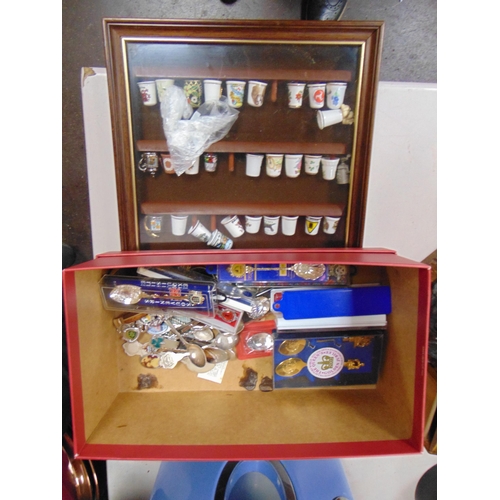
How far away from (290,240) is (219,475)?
2.09 feet

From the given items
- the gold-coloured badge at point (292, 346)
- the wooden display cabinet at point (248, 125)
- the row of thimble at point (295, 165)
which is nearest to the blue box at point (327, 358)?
the gold-coloured badge at point (292, 346)

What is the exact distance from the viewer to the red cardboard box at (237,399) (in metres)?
0.64

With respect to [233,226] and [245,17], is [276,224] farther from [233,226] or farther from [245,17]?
[245,17]

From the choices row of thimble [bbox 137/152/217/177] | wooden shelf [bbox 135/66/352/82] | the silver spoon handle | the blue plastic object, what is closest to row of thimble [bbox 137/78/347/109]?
wooden shelf [bbox 135/66/352/82]

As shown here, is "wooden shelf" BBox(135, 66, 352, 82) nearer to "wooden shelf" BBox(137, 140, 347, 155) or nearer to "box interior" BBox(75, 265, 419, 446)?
"wooden shelf" BBox(137, 140, 347, 155)

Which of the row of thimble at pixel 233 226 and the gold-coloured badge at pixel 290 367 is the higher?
the row of thimble at pixel 233 226

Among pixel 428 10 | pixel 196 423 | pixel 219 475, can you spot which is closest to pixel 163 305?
pixel 196 423

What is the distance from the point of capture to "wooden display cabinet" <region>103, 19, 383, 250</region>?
Result: 0.87 m

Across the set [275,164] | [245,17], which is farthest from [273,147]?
[245,17]

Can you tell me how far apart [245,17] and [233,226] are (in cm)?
72

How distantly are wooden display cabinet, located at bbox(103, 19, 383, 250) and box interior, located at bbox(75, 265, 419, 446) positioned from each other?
0.92 ft

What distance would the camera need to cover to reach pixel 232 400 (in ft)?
2.63

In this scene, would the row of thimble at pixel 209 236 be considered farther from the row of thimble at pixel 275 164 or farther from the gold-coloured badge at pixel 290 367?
the gold-coloured badge at pixel 290 367

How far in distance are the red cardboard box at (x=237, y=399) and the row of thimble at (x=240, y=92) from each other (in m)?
0.44
